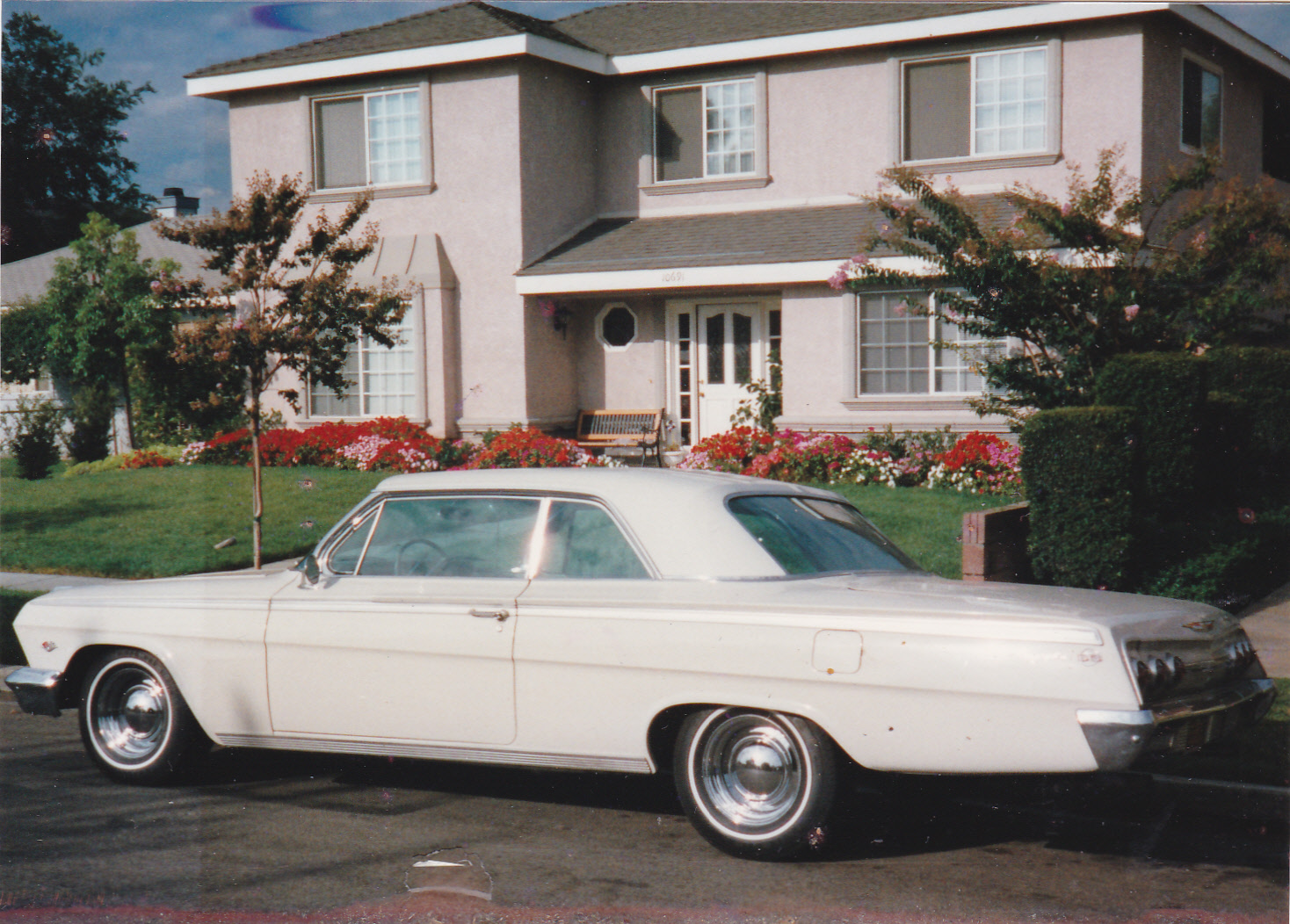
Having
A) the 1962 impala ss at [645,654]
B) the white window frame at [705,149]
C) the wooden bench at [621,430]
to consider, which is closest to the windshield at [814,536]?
the 1962 impala ss at [645,654]

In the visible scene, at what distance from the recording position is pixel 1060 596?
4801 mm

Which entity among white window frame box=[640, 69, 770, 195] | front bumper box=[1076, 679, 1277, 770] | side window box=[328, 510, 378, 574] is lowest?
front bumper box=[1076, 679, 1277, 770]

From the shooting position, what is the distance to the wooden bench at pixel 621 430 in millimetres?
17797

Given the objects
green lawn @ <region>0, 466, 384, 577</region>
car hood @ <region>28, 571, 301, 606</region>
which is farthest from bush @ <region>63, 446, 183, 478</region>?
car hood @ <region>28, 571, 301, 606</region>

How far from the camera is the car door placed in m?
5.17

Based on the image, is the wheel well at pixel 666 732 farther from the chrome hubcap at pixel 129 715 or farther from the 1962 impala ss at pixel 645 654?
the chrome hubcap at pixel 129 715

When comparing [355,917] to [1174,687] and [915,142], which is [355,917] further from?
[915,142]

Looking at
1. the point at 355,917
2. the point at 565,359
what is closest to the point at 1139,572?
the point at 355,917

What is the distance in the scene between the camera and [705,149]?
18.2m

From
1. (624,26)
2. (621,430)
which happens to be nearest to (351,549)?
(621,430)

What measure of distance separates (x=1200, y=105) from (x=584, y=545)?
47.8 feet

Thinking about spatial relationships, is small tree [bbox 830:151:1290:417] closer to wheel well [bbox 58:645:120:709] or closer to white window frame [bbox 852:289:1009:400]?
white window frame [bbox 852:289:1009:400]

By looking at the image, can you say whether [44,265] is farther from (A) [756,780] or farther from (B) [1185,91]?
(B) [1185,91]

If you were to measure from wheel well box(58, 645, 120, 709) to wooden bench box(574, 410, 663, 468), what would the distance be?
11.7 m
